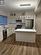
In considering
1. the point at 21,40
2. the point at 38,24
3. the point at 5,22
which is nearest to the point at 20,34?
the point at 21,40

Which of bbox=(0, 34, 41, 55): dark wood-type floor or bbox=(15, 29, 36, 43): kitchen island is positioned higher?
bbox=(15, 29, 36, 43): kitchen island

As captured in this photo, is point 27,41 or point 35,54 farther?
point 27,41

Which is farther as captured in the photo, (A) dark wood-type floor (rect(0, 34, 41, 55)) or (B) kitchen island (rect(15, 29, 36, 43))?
(B) kitchen island (rect(15, 29, 36, 43))

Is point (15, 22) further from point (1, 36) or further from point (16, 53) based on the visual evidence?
point (16, 53)

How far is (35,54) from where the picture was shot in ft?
11.2

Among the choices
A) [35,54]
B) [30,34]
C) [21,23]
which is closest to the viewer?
[35,54]

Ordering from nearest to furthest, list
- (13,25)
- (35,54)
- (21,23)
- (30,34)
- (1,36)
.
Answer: (35,54) → (30,34) → (1,36) → (21,23) → (13,25)

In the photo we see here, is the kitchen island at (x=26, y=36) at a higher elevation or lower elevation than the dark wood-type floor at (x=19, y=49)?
higher

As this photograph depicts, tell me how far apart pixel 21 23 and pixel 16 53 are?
5050mm

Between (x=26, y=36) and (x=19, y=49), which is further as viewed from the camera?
(x=26, y=36)

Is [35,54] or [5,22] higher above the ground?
[5,22]

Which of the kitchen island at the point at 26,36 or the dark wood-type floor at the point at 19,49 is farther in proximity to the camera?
the kitchen island at the point at 26,36

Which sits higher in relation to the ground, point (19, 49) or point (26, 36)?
point (26, 36)

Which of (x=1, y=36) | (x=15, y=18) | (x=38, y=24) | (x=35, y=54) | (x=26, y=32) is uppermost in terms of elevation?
(x=15, y=18)
